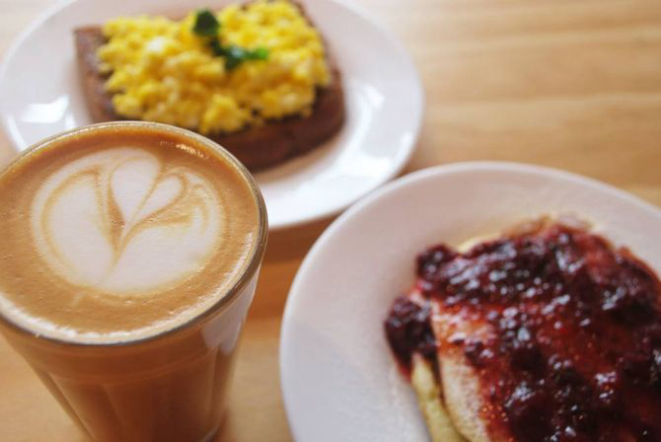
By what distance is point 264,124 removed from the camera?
6.39ft

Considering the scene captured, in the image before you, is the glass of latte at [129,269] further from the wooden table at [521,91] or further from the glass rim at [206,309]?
the wooden table at [521,91]

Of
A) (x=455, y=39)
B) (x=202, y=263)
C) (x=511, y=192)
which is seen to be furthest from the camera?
(x=455, y=39)

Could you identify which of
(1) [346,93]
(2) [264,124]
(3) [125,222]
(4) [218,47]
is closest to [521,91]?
(1) [346,93]

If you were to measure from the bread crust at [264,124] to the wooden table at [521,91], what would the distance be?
0.27m

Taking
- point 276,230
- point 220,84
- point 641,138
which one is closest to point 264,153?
point 220,84

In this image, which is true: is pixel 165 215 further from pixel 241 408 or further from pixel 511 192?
pixel 511 192

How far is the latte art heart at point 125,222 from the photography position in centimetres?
100

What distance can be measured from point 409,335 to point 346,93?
943mm

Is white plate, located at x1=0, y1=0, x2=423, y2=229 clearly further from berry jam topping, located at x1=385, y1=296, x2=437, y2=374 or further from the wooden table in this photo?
berry jam topping, located at x1=385, y1=296, x2=437, y2=374

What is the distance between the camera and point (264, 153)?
1.90 m

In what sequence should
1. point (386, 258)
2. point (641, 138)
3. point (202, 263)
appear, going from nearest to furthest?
1. point (202, 263)
2. point (386, 258)
3. point (641, 138)

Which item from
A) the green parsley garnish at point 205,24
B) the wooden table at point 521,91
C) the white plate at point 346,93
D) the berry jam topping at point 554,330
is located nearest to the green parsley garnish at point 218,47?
the green parsley garnish at point 205,24

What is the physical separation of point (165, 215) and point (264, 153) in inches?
33.3

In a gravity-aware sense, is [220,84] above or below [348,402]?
above
